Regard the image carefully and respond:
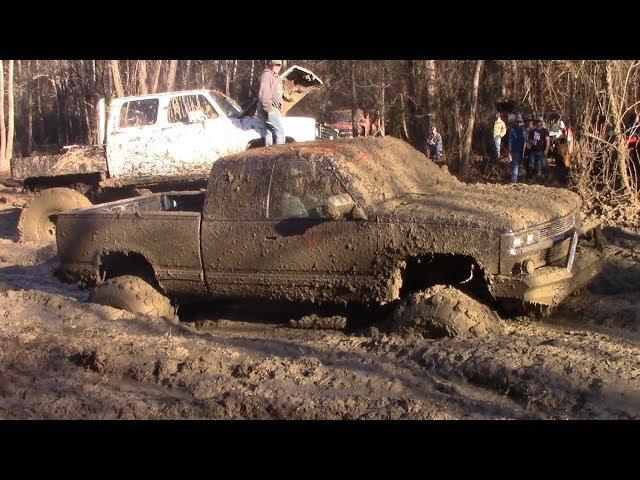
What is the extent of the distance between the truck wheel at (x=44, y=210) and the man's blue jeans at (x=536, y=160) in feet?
27.3

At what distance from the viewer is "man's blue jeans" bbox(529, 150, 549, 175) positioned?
13930 millimetres

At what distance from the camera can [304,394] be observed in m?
4.99

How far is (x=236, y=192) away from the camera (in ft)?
22.1

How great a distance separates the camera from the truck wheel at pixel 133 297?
7.19 m

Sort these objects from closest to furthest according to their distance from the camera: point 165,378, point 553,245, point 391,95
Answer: point 165,378 → point 553,245 → point 391,95

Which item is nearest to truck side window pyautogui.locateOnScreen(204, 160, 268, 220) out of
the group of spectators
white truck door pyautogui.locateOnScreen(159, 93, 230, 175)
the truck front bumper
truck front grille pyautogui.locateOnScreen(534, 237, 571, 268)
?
the truck front bumper

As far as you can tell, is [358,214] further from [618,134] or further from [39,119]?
[39,119]

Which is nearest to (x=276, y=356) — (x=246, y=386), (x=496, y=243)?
(x=246, y=386)

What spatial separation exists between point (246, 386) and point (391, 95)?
43.7 ft

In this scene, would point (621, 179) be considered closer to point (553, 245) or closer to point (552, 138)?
point (552, 138)

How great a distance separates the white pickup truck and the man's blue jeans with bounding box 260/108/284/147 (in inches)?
50.3

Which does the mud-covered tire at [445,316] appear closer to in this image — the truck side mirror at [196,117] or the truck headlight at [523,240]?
the truck headlight at [523,240]

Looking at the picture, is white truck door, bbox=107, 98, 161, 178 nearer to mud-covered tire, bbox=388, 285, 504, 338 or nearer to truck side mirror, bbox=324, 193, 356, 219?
truck side mirror, bbox=324, 193, 356, 219

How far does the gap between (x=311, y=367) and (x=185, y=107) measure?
25.2 ft
